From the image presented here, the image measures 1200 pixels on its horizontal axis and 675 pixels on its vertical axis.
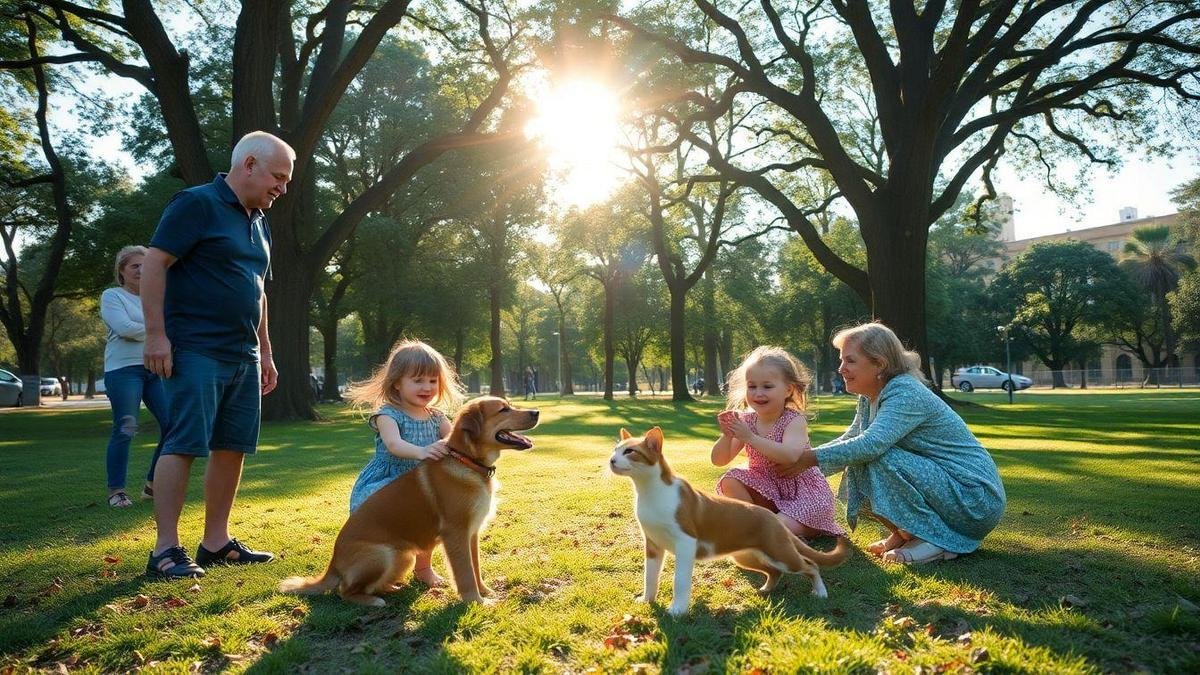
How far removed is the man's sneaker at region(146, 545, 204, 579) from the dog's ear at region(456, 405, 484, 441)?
7.42 feet

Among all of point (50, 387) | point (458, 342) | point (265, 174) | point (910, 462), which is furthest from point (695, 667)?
point (50, 387)

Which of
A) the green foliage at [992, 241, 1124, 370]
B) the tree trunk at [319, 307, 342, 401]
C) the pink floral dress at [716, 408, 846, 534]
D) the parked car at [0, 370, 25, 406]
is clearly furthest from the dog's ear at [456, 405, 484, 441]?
the green foliage at [992, 241, 1124, 370]

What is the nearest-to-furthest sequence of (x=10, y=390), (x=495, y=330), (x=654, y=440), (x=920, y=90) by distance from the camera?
(x=654, y=440) < (x=920, y=90) < (x=10, y=390) < (x=495, y=330)

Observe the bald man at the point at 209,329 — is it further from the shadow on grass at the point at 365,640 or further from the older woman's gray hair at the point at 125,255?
the older woman's gray hair at the point at 125,255

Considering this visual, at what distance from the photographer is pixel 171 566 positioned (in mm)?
5078

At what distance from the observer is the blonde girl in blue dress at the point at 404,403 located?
5.51m

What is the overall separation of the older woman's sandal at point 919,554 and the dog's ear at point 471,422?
2.99 meters

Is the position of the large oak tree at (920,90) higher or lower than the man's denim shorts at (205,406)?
higher

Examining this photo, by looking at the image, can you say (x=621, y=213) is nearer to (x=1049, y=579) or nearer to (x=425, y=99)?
(x=425, y=99)

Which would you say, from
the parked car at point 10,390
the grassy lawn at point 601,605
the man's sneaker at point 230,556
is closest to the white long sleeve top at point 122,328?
the grassy lawn at point 601,605

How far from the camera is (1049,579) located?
4664mm

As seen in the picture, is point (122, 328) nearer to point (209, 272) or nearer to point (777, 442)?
point (209, 272)

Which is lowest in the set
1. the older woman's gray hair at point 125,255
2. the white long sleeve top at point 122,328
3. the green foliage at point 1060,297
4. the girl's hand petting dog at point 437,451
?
the girl's hand petting dog at point 437,451

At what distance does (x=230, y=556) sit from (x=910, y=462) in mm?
5035
